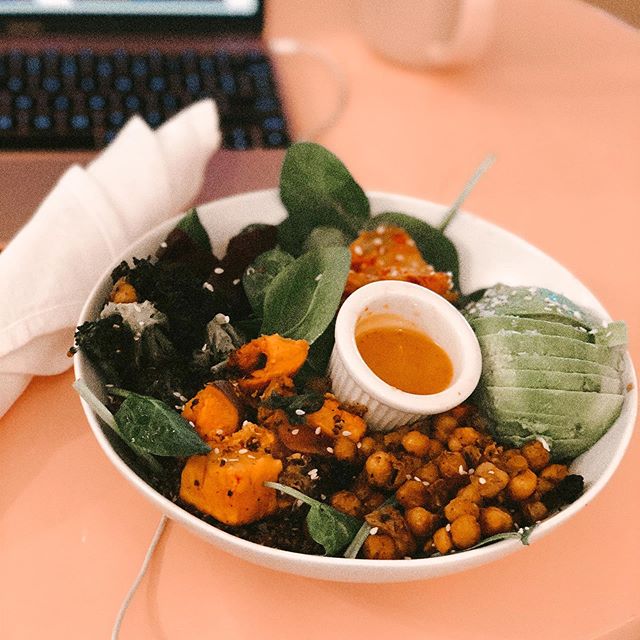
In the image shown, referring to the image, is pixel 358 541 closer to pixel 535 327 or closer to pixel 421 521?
pixel 421 521

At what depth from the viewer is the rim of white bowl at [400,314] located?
49 centimetres

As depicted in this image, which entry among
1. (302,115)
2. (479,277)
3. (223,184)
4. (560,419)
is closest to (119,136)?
(223,184)

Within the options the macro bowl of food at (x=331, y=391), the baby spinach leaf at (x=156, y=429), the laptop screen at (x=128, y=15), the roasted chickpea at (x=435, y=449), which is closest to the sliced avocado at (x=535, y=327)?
the macro bowl of food at (x=331, y=391)

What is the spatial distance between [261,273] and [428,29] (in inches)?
19.0

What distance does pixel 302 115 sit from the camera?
856 mm

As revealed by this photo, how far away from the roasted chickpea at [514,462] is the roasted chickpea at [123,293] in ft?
0.95

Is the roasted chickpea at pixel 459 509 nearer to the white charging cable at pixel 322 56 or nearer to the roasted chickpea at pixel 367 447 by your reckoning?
the roasted chickpea at pixel 367 447

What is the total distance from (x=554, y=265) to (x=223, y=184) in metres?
0.35

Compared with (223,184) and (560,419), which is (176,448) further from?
(223,184)

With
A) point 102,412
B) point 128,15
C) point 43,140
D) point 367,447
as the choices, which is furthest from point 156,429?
point 128,15

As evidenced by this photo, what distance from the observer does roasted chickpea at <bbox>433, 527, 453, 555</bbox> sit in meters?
0.44

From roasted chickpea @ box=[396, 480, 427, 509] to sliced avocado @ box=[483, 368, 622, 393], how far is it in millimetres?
108

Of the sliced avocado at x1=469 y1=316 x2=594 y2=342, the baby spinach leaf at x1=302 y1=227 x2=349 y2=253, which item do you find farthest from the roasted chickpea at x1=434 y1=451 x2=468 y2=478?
the baby spinach leaf at x1=302 y1=227 x2=349 y2=253

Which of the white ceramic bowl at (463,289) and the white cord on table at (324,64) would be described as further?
the white cord on table at (324,64)
